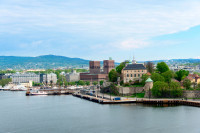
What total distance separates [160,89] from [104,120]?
23110 millimetres

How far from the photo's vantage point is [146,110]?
205 ft

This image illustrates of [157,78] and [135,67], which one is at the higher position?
[135,67]

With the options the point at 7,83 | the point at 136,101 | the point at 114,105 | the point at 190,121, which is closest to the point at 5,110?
the point at 114,105


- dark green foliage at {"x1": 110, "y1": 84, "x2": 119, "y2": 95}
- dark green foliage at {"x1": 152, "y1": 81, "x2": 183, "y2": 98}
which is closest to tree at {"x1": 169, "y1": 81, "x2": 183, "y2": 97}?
dark green foliage at {"x1": 152, "y1": 81, "x2": 183, "y2": 98}

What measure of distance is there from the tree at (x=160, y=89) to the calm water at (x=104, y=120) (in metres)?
7.58

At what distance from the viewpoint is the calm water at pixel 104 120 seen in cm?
4778

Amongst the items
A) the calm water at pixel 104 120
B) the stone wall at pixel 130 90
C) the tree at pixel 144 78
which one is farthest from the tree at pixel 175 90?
the tree at pixel 144 78

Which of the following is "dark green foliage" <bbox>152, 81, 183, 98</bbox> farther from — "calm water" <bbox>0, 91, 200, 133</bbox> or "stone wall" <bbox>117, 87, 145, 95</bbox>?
"calm water" <bbox>0, 91, 200, 133</bbox>

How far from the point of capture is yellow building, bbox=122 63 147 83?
91125 millimetres

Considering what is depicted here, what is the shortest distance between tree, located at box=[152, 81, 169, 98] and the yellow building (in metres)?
14.8

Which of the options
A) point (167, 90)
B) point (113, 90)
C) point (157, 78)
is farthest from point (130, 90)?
point (167, 90)

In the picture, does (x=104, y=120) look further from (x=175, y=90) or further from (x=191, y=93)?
(x=191, y=93)

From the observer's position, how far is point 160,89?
74812mm

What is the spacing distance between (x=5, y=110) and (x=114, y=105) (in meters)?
19.5
